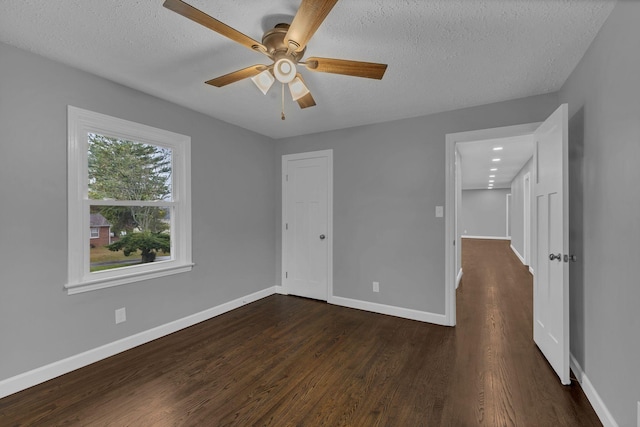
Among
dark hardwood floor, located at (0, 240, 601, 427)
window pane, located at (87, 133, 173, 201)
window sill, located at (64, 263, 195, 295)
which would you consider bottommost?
dark hardwood floor, located at (0, 240, 601, 427)

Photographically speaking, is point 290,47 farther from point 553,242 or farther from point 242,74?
point 553,242

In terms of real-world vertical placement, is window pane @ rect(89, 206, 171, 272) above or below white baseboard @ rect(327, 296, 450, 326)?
above

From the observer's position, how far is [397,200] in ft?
11.4

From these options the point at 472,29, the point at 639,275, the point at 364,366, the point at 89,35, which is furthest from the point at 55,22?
the point at 639,275

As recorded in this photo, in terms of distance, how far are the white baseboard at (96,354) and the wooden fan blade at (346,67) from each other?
2.78 metres

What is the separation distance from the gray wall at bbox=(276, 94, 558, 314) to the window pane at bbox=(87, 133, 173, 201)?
6.49 ft

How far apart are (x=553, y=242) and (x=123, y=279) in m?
3.61

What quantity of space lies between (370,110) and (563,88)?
1709 millimetres

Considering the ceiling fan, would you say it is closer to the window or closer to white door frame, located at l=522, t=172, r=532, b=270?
the window

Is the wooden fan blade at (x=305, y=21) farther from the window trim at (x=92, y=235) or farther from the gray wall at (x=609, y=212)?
the window trim at (x=92, y=235)

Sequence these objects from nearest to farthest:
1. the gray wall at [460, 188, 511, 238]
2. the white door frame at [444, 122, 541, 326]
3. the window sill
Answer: the window sill
the white door frame at [444, 122, 541, 326]
the gray wall at [460, 188, 511, 238]

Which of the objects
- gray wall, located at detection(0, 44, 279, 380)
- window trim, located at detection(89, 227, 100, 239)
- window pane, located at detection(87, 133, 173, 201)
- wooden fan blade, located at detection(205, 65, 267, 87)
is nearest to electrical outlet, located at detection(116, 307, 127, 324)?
gray wall, located at detection(0, 44, 279, 380)

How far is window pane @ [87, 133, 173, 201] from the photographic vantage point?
246 centimetres

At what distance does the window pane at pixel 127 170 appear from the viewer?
2457 millimetres
